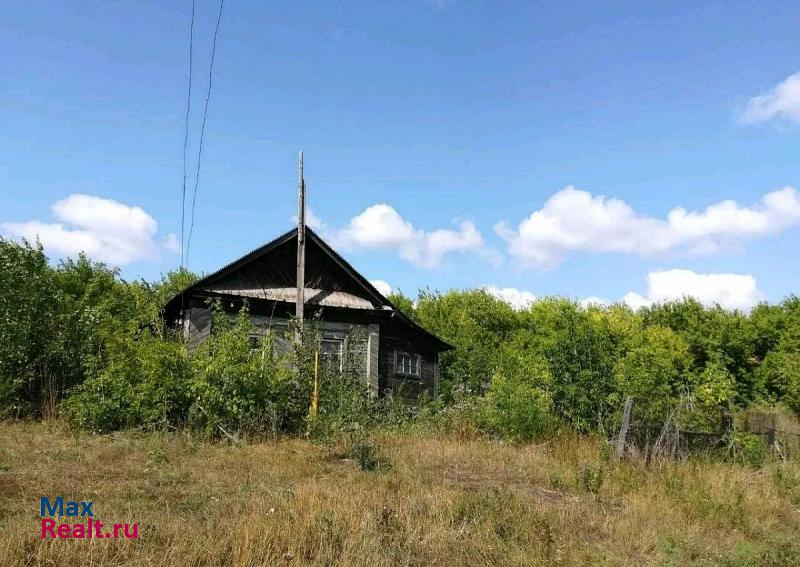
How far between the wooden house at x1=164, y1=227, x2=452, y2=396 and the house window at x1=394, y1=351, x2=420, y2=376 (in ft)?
0.12

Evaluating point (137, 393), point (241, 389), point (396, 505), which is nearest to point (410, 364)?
point (241, 389)

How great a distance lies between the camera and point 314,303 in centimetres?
1836

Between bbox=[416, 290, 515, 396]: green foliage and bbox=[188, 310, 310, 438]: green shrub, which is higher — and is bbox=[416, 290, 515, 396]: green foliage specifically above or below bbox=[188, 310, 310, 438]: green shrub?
above

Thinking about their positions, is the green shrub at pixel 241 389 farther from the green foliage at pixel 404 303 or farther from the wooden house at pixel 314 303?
the green foliage at pixel 404 303

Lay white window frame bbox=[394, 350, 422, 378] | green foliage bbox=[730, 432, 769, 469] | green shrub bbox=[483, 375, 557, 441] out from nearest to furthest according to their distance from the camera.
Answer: green foliage bbox=[730, 432, 769, 469] → green shrub bbox=[483, 375, 557, 441] → white window frame bbox=[394, 350, 422, 378]

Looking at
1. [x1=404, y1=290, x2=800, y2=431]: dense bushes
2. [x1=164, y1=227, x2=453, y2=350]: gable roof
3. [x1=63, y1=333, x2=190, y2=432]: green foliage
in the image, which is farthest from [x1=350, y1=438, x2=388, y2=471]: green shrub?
[x1=164, y1=227, x2=453, y2=350]: gable roof

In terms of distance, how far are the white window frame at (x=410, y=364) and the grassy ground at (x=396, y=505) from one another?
10795 millimetres

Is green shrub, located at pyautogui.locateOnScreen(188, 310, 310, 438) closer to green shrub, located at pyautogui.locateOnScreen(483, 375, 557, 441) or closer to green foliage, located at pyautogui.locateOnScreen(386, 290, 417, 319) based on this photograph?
green shrub, located at pyautogui.locateOnScreen(483, 375, 557, 441)

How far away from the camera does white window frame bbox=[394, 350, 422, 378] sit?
2120 centimetres

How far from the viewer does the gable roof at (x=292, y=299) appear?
17172 millimetres

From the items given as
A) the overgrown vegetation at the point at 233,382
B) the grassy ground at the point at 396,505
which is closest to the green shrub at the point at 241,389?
the overgrown vegetation at the point at 233,382

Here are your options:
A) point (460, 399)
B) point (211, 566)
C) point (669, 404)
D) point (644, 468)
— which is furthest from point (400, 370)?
point (211, 566)

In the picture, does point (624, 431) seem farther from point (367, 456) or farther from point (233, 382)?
point (233, 382)

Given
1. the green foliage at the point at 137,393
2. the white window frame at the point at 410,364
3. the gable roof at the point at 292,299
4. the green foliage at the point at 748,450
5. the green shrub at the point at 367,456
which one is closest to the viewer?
the green shrub at the point at 367,456
